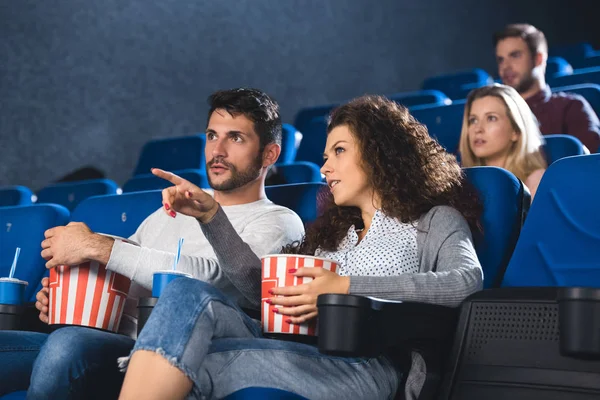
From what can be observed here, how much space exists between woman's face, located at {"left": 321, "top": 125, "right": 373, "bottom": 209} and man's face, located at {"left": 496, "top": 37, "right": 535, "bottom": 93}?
1.08 m

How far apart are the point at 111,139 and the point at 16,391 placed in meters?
1.55

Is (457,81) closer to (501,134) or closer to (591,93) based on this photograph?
(591,93)

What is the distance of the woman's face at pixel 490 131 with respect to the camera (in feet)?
4.90

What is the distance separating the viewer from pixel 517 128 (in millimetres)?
1501

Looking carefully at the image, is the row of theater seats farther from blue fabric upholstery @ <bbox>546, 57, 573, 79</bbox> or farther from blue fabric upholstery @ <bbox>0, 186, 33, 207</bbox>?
blue fabric upholstery @ <bbox>546, 57, 573, 79</bbox>

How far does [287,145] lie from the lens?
1.99 meters

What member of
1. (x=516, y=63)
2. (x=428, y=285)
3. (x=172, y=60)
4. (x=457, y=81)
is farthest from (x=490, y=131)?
(x=172, y=60)

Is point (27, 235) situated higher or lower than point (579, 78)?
lower

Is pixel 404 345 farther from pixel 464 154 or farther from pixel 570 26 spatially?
pixel 570 26

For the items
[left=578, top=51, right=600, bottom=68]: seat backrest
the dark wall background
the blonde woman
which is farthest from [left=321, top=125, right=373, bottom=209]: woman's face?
[left=578, top=51, right=600, bottom=68]: seat backrest

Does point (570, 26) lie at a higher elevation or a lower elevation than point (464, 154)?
higher

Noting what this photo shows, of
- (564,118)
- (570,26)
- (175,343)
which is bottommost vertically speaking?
(175,343)

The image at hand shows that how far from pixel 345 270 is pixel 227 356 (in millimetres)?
216

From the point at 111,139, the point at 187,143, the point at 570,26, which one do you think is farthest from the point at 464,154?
the point at 570,26
